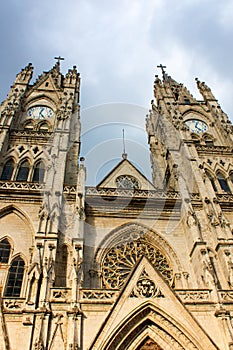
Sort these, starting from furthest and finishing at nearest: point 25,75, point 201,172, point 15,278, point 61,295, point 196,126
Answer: point 25,75
point 196,126
point 201,172
point 15,278
point 61,295

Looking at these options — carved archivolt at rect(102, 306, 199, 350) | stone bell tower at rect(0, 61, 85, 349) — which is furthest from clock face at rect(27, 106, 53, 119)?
carved archivolt at rect(102, 306, 199, 350)

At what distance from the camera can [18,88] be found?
23.3 m

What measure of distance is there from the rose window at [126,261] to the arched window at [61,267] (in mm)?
1631

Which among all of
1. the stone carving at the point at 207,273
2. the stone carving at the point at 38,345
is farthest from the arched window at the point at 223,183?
the stone carving at the point at 38,345

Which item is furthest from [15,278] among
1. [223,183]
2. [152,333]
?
A: [223,183]

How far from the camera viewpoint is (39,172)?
17.7 meters

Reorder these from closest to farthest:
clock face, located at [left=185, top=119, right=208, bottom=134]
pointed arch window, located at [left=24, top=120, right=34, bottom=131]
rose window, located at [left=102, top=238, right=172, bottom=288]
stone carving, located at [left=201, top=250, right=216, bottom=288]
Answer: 1. stone carving, located at [left=201, top=250, right=216, bottom=288]
2. rose window, located at [left=102, top=238, right=172, bottom=288]
3. pointed arch window, located at [left=24, top=120, right=34, bottom=131]
4. clock face, located at [left=185, top=119, right=208, bottom=134]

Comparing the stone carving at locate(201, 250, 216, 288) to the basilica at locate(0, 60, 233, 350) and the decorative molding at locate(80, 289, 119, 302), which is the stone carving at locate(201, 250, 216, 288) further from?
the decorative molding at locate(80, 289, 119, 302)

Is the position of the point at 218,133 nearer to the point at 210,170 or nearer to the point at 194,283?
the point at 210,170

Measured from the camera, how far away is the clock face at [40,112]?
22.1 m

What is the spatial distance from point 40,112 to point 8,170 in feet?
21.9

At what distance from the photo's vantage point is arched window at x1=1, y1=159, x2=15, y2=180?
55.2 feet

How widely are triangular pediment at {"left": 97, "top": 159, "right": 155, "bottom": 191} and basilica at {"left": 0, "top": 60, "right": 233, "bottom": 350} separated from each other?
7cm

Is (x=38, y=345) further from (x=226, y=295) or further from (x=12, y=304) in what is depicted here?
(x=226, y=295)
